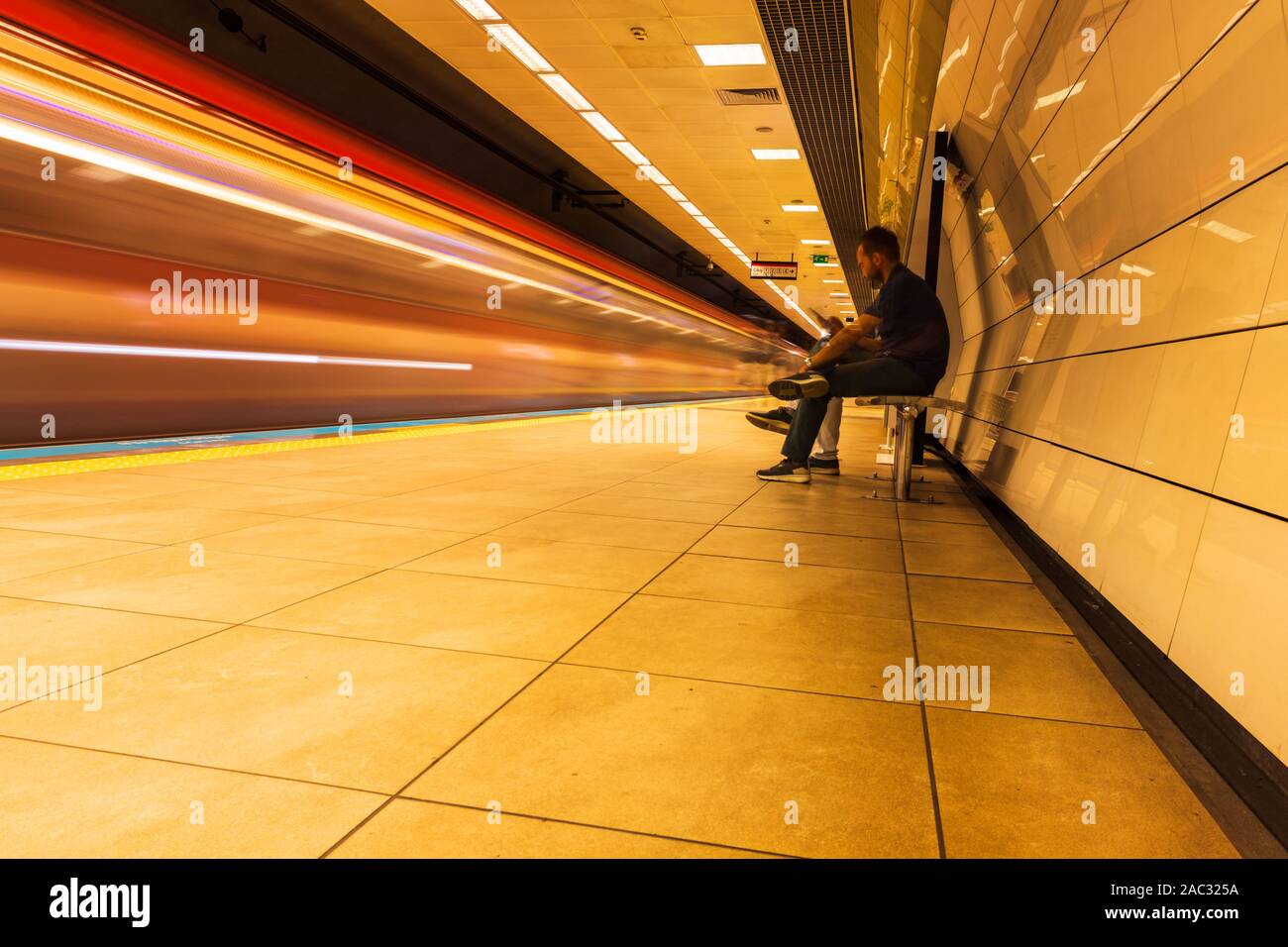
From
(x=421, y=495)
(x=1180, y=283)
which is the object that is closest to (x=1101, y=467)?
(x=1180, y=283)

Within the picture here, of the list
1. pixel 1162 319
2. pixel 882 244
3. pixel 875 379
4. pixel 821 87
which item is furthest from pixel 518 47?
pixel 1162 319

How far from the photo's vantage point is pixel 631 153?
11.9m

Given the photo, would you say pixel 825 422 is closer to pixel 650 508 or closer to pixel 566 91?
pixel 650 508

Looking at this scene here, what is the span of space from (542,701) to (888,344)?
3484 mm

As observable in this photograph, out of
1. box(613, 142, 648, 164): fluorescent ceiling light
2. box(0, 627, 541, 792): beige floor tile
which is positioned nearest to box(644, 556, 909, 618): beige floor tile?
box(0, 627, 541, 792): beige floor tile

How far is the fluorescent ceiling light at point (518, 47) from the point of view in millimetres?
7793

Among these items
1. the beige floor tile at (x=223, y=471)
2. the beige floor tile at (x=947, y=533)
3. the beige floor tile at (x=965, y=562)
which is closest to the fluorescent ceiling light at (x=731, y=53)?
the beige floor tile at (x=223, y=471)

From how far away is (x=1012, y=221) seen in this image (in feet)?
14.1

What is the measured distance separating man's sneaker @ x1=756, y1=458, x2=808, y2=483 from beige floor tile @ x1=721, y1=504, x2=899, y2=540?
3.69 feet

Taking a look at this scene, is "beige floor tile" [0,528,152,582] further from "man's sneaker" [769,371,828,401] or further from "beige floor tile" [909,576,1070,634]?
"man's sneaker" [769,371,828,401]

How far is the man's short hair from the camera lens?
15.2 ft
